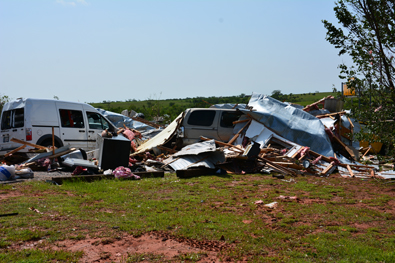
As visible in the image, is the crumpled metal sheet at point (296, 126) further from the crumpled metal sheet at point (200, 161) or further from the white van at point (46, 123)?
the white van at point (46, 123)

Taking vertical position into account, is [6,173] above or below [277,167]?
below

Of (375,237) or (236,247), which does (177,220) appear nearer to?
(236,247)

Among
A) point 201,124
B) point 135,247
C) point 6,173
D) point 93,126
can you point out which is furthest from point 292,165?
point 6,173

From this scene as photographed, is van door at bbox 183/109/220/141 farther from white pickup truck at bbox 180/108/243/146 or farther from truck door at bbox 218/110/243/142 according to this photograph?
truck door at bbox 218/110/243/142

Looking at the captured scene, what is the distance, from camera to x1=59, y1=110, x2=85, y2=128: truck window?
43.3 feet

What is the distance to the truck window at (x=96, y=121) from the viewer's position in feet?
46.2

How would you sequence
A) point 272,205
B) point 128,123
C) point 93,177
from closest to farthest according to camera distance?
1. point 272,205
2. point 93,177
3. point 128,123

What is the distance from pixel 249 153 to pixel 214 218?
5.68 m

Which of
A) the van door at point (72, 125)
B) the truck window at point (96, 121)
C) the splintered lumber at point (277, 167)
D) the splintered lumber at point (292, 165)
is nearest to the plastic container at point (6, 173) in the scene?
the van door at point (72, 125)

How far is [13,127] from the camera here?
40.7 feet

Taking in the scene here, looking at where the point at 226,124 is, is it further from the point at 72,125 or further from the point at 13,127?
the point at 13,127

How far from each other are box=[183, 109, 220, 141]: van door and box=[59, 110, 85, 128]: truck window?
4.15m

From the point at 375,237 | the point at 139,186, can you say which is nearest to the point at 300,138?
the point at 139,186

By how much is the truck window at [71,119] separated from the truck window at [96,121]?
384 millimetres
